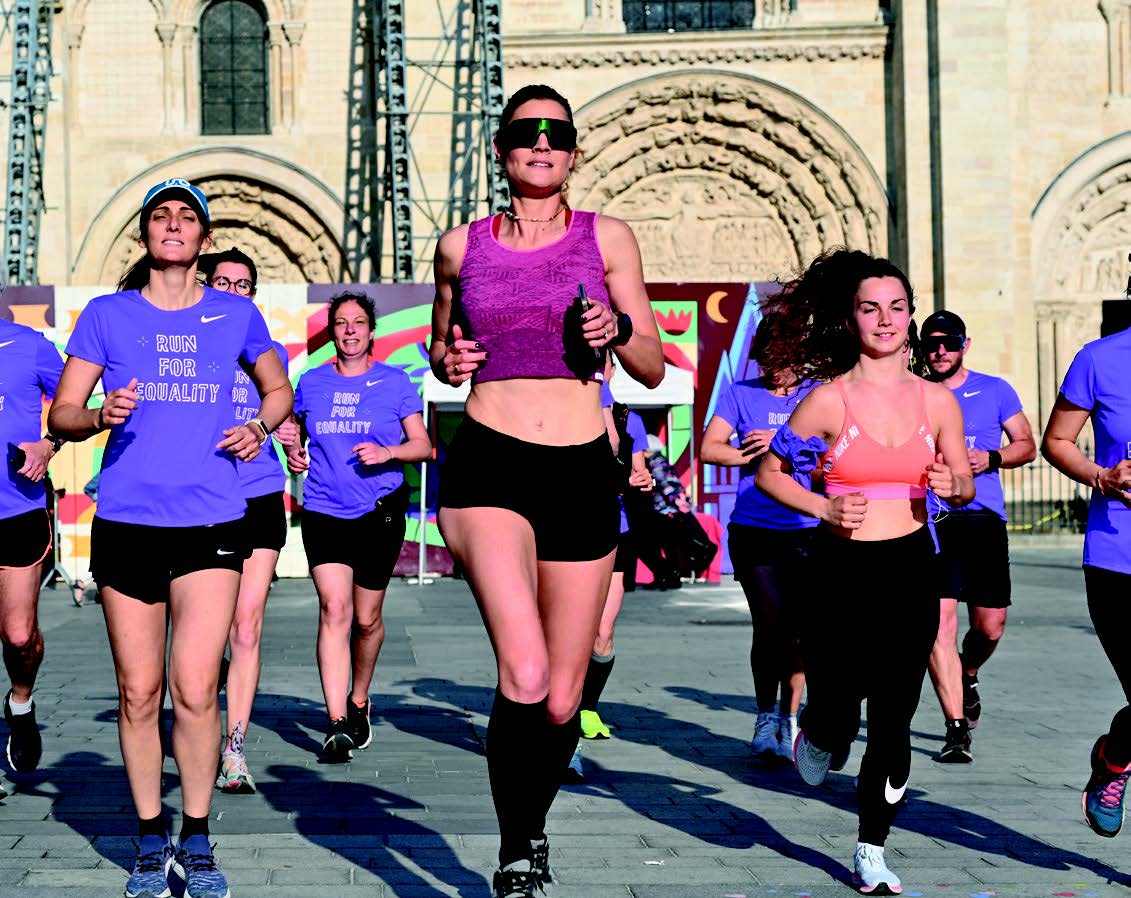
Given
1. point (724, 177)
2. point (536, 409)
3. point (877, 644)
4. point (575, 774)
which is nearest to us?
point (536, 409)

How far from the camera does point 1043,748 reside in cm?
796

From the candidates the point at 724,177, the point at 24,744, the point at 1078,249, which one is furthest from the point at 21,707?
the point at 1078,249

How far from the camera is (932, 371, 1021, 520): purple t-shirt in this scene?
26.7 feet

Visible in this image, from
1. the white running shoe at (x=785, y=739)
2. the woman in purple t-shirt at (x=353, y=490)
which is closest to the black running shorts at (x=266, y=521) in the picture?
the woman in purple t-shirt at (x=353, y=490)

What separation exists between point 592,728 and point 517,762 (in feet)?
12.2

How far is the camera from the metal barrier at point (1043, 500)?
24.6 meters

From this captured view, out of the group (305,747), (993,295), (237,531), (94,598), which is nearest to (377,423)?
(305,747)

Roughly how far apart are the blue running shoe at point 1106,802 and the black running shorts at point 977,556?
103 inches

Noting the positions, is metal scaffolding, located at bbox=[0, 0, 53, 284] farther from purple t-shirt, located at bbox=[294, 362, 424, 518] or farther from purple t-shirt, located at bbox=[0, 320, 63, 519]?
purple t-shirt, located at bbox=[0, 320, 63, 519]

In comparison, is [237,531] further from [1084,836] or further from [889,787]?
[1084,836]

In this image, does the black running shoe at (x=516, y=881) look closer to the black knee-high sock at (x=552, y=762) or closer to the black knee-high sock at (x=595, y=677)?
the black knee-high sock at (x=552, y=762)

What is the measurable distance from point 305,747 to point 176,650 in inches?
120

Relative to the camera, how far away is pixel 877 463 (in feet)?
17.7

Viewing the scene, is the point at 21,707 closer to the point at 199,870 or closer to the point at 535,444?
the point at 199,870
